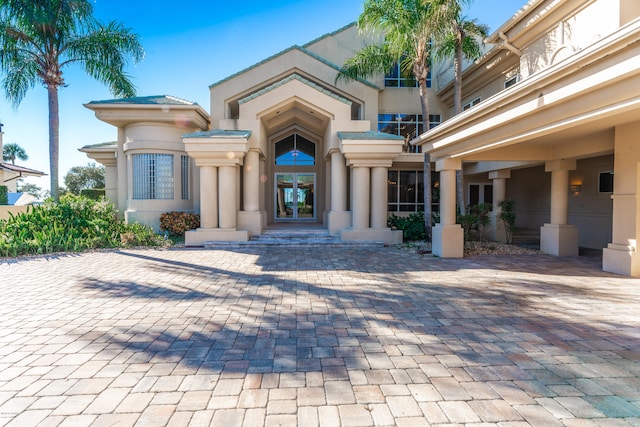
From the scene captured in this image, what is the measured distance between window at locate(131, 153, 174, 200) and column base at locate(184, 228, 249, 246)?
3.25 m

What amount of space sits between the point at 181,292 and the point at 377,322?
3908mm

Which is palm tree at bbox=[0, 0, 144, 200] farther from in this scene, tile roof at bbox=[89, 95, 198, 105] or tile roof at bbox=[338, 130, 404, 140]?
tile roof at bbox=[338, 130, 404, 140]

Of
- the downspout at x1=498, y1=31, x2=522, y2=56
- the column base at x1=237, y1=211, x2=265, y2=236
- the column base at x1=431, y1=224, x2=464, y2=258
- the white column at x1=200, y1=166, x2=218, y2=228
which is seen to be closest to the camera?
the column base at x1=431, y1=224, x2=464, y2=258

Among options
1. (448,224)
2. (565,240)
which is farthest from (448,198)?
(565,240)

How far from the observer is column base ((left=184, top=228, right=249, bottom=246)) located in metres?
12.6

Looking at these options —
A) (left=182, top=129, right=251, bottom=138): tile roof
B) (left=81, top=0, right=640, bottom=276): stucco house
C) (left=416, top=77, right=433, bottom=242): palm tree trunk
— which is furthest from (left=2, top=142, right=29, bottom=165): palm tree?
(left=416, top=77, right=433, bottom=242): palm tree trunk

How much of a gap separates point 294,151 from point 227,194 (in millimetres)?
7467

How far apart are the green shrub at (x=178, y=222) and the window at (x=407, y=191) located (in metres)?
10.5

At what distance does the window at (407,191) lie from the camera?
18609 millimetres

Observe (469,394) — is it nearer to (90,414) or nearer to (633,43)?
(90,414)

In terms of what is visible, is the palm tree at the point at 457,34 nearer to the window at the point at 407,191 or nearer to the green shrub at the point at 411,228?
the green shrub at the point at 411,228

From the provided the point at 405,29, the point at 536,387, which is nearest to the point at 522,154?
the point at 405,29

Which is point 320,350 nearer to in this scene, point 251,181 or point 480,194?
point 251,181

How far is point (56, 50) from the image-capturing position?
13.1 meters
